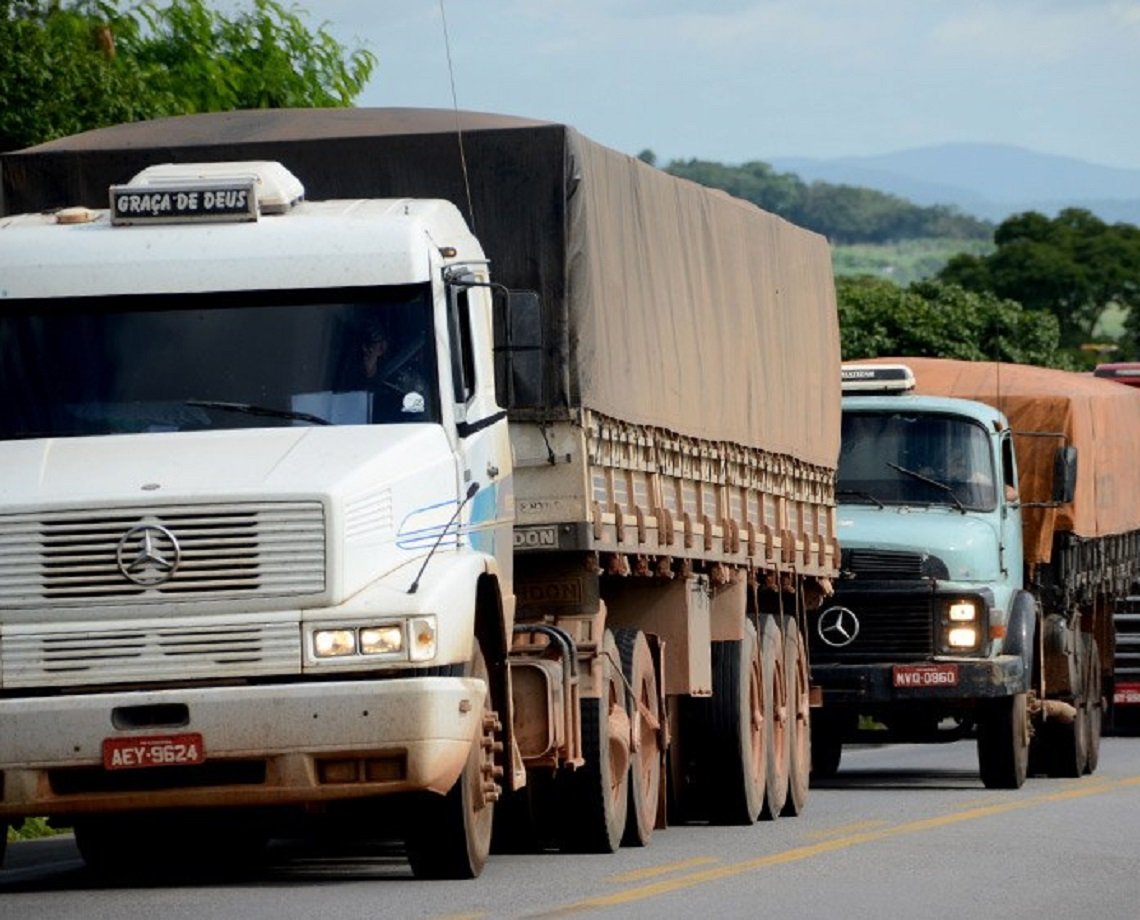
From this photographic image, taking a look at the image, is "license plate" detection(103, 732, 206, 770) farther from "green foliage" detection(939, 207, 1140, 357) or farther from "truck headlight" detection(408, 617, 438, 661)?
"green foliage" detection(939, 207, 1140, 357)

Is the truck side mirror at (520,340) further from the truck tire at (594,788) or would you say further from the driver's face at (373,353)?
the truck tire at (594,788)

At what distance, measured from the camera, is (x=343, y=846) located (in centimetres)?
1747

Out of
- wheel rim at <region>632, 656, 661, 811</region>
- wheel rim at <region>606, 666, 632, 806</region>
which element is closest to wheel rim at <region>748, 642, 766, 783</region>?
wheel rim at <region>632, 656, 661, 811</region>

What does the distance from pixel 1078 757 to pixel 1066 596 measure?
129cm

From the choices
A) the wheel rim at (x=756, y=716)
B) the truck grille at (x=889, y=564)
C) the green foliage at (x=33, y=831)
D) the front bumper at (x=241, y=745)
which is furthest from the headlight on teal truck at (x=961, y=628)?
the front bumper at (x=241, y=745)

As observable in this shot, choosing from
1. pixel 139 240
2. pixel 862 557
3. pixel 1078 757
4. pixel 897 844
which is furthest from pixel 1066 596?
pixel 139 240

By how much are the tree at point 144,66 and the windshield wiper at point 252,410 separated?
646 inches

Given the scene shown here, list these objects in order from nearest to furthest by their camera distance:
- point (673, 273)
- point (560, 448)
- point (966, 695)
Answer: point (560, 448), point (673, 273), point (966, 695)

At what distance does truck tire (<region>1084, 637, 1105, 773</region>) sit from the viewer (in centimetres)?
2664

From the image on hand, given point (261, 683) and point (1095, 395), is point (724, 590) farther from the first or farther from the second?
point (1095, 395)

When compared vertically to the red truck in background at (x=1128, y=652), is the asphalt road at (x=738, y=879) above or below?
below

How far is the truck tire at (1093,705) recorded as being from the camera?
26641mm

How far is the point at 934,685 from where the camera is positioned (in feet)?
74.4

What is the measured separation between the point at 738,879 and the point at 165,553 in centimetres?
322
